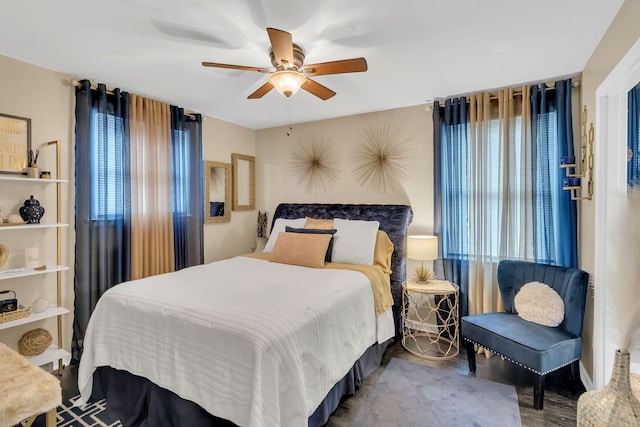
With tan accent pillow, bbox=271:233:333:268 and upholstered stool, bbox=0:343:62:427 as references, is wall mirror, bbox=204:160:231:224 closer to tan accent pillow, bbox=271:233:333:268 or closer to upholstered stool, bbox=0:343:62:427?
tan accent pillow, bbox=271:233:333:268

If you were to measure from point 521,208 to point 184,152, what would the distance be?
3703mm

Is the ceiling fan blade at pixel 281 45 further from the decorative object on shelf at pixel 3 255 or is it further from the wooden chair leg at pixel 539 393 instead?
the wooden chair leg at pixel 539 393

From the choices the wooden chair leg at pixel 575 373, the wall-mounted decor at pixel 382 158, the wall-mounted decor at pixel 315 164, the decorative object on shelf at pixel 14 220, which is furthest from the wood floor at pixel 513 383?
the wall-mounted decor at pixel 315 164

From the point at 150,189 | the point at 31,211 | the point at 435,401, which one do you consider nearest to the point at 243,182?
the point at 150,189

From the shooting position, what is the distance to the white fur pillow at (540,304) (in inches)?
96.9

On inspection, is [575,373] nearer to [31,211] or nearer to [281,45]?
[281,45]

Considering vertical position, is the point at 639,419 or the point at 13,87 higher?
the point at 13,87

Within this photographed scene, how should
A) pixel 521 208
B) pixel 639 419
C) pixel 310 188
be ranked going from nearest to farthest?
pixel 639 419 < pixel 521 208 < pixel 310 188

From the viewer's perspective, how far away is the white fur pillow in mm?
2461

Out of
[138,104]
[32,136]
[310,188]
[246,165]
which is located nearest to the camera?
[32,136]

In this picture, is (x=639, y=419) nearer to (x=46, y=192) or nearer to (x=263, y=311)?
(x=263, y=311)

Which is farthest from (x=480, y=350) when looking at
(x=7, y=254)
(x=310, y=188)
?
(x=7, y=254)

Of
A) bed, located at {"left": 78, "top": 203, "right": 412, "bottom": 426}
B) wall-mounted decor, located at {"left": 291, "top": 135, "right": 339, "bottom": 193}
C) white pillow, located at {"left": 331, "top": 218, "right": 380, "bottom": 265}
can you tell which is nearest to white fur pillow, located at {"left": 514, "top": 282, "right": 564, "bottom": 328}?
bed, located at {"left": 78, "top": 203, "right": 412, "bottom": 426}

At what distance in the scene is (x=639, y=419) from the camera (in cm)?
137
